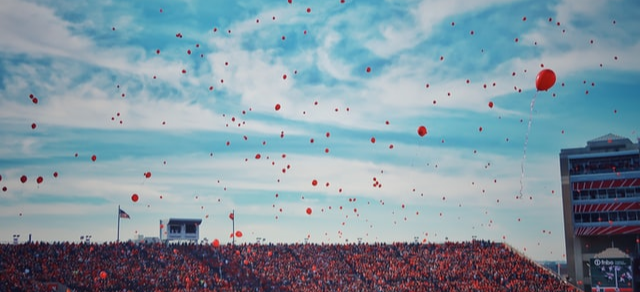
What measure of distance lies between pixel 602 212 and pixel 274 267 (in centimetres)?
2675

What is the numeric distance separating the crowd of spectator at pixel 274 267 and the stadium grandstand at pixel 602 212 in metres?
3.13

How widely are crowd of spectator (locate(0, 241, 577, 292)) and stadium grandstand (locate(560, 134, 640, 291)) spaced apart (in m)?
3.13

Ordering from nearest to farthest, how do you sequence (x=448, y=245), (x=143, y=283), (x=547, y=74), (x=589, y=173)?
(x=547, y=74)
(x=143, y=283)
(x=589, y=173)
(x=448, y=245)

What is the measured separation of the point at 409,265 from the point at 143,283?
21.8 meters

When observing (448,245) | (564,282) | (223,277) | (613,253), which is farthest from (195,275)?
(613,253)

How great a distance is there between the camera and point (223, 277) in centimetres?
5309

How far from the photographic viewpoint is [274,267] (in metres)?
55.6

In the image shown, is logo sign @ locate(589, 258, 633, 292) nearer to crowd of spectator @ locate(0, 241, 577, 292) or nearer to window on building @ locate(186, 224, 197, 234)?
crowd of spectator @ locate(0, 241, 577, 292)

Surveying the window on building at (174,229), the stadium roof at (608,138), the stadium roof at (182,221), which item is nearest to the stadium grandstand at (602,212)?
the stadium roof at (608,138)

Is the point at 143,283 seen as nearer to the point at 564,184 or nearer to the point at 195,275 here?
the point at 195,275

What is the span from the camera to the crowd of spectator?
48469 mm

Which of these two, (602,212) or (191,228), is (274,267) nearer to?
(191,228)

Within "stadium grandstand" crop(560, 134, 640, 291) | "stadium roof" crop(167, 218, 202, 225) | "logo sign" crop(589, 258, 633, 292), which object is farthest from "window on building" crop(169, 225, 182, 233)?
"logo sign" crop(589, 258, 633, 292)

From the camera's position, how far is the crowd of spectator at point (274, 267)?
4847 cm
